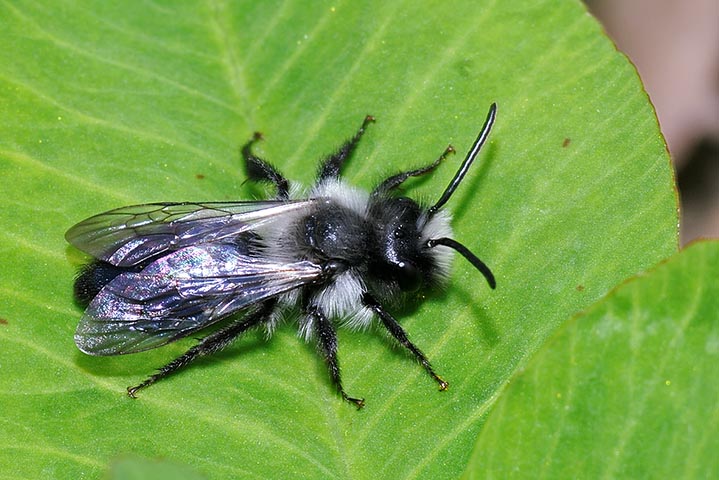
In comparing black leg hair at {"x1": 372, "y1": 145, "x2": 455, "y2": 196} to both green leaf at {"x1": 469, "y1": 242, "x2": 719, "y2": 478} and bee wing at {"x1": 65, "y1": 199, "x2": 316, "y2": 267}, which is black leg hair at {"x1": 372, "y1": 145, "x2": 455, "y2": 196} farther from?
green leaf at {"x1": 469, "y1": 242, "x2": 719, "y2": 478}

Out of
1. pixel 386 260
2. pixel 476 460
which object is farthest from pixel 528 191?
pixel 476 460

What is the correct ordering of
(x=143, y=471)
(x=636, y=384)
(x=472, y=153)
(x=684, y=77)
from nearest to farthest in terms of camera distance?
(x=143, y=471), (x=636, y=384), (x=472, y=153), (x=684, y=77)

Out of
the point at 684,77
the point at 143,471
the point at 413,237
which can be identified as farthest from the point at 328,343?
the point at 684,77

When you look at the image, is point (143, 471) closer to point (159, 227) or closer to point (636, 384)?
point (636, 384)

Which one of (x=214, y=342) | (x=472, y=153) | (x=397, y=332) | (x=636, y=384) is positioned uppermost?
(x=636, y=384)

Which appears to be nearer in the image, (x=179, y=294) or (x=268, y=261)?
(x=179, y=294)

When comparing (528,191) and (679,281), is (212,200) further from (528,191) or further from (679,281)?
(679,281)

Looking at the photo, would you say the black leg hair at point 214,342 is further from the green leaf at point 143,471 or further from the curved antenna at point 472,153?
the green leaf at point 143,471

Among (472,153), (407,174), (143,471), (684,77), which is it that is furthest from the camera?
(684,77)
